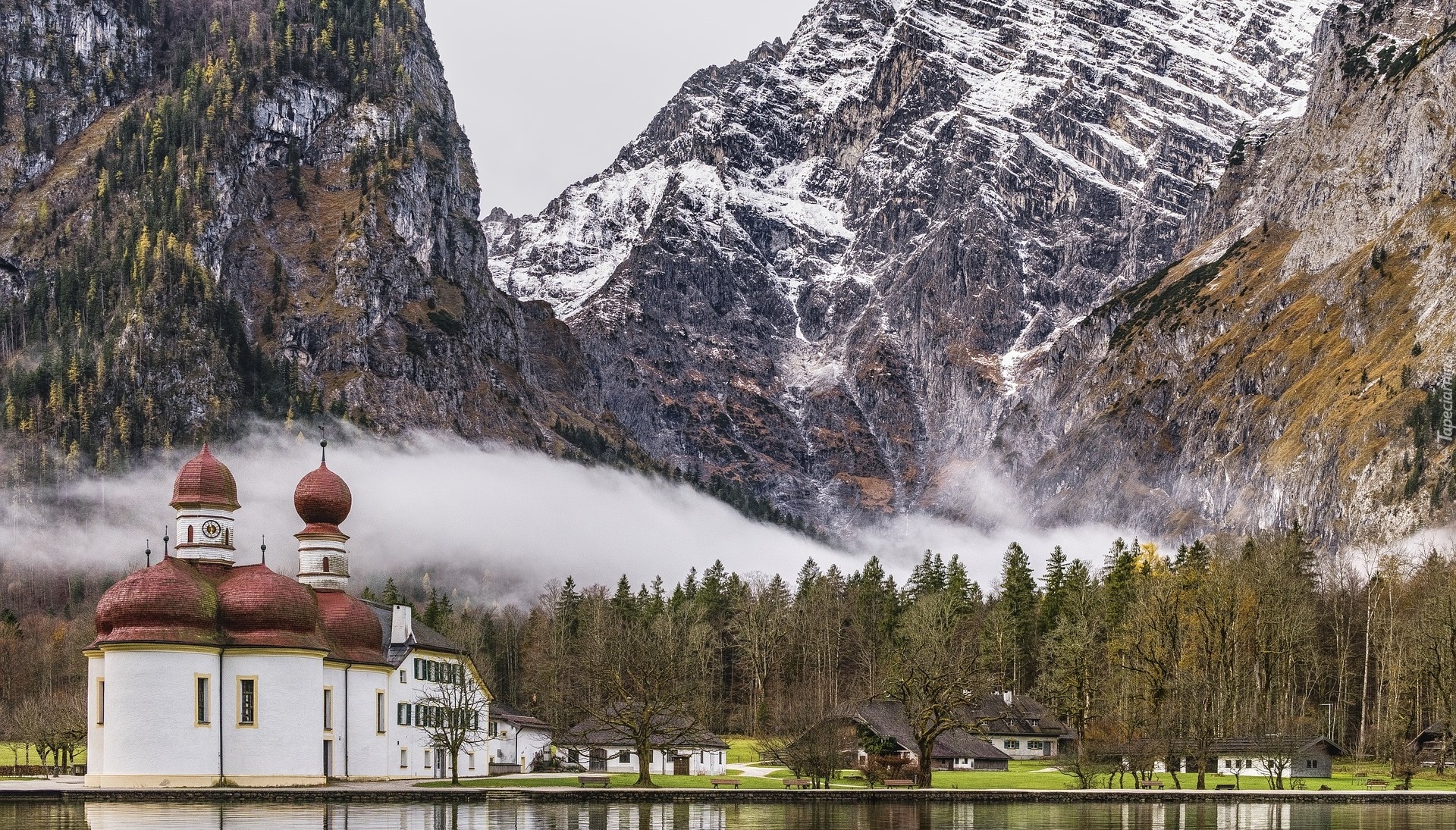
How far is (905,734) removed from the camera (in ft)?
366

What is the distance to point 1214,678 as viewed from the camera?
109 m

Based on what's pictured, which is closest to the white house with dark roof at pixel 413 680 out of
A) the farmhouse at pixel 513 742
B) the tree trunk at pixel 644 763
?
the farmhouse at pixel 513 742

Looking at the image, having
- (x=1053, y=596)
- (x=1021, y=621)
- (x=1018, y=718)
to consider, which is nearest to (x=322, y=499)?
(x=1018, y=718)

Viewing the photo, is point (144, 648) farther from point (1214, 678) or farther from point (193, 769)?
point (1214, 678)

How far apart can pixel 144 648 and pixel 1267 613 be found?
7422cm

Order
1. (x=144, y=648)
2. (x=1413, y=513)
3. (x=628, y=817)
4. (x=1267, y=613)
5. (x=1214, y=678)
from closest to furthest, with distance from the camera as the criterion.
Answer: (x=628, y=817) → (x=144, y=648) → (x=1214, y=678) → (x=1267, y=613) → (x=1413, y=513)

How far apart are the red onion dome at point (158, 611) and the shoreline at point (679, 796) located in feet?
25.7

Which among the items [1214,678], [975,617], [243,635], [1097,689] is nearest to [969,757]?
[1097,689]

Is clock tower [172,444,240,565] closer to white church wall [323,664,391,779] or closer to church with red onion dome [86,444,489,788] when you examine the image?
church with red onion dome [86,444,489,788]

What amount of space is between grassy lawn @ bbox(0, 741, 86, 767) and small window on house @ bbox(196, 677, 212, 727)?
101 feet

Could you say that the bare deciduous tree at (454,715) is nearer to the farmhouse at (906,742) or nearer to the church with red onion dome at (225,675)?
the church with red onion dome at (225,675)

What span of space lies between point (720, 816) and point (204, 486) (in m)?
37.5

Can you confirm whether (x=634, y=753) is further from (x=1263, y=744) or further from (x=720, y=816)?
(x=720, y=816)

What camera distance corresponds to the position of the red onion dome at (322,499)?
98.9 metres
